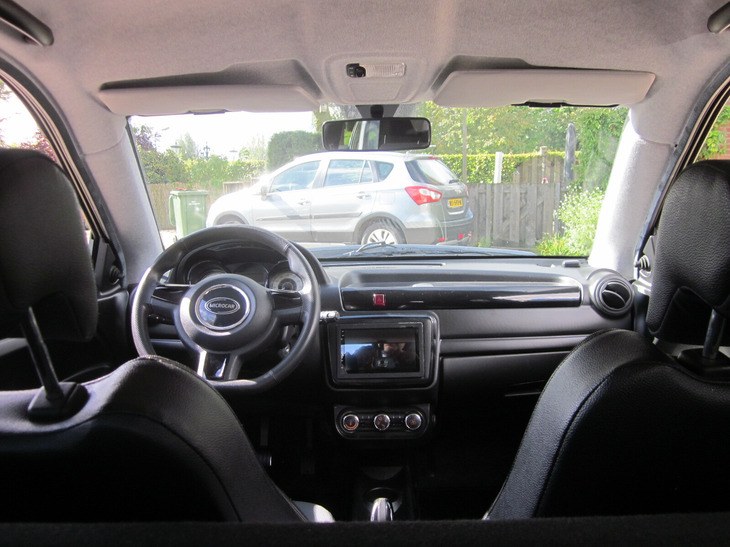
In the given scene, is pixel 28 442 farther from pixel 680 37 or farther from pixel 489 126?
pixel 489 126

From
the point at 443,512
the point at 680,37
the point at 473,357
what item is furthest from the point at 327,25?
the point at 443,512

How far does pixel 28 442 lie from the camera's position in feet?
3.85

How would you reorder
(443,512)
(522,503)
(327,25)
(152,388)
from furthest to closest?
(443,512) → (327,25) → (522,503) → (152,388)

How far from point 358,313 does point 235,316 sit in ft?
2.43

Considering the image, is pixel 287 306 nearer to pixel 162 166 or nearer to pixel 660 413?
pixel 162 166

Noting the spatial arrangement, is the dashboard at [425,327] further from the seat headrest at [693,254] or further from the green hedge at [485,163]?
the seat headrest at [693,254]

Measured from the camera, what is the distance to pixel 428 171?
3771mm

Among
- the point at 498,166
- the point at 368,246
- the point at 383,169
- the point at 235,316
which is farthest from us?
the point at 498,166

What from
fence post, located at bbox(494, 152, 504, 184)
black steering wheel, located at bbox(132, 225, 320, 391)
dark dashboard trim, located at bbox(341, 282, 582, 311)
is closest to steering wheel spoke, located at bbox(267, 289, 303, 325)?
Result: black steering wheel, located at bbox(132, 225, 320, 391)

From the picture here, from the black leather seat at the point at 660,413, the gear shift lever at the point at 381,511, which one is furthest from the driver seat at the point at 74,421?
the gear shift lever at the point at 381,511

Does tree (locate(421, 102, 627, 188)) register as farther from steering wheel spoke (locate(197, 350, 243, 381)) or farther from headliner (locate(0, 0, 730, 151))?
steering wheel spoke (locate(197, 350, 243, 381))

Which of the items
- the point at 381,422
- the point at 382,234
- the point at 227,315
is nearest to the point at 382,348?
the point at 381,422

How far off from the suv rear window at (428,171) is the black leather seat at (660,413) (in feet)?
7.77

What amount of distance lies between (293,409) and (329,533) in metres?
2.36
